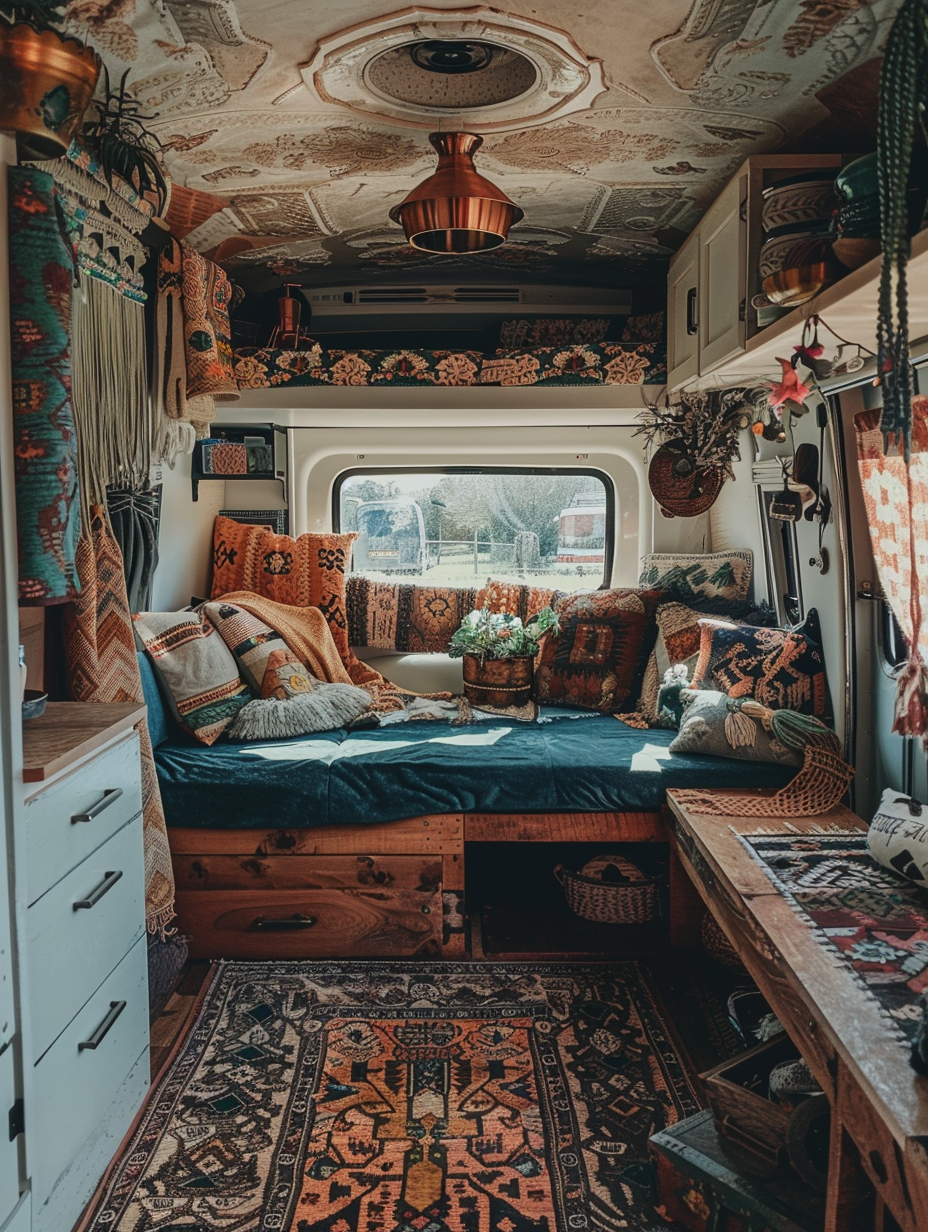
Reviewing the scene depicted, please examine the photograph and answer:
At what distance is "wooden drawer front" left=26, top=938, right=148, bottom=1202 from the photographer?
1.90 m

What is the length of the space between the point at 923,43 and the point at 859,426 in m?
1.71

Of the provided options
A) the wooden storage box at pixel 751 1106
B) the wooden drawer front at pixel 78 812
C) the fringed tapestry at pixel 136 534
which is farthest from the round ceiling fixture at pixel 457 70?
the wooden storage box at pixel 751 1106

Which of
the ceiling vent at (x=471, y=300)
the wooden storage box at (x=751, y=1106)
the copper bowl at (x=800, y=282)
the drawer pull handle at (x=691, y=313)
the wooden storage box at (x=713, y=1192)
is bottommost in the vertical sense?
the wooden storage box at (x=713, y=1192)

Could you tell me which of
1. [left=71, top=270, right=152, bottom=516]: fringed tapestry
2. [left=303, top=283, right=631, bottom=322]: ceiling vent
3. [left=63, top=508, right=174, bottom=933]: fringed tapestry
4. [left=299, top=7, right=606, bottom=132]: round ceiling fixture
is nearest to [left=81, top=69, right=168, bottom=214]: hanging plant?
[left=71, top=270, right=152, bottom=516]: fringed tapestry

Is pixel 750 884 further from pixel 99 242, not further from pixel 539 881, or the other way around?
pixel 99 242

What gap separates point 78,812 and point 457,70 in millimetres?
1981

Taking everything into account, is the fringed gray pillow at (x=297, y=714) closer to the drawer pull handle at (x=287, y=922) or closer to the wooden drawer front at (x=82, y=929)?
the drawer pull handle at (x=287, y=922)

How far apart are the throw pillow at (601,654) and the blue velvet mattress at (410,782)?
703 mm

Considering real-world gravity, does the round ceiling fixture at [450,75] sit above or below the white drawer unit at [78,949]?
above

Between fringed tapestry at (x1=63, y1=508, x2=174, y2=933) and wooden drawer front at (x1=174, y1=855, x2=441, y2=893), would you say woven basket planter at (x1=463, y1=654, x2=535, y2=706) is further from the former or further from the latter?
fringed tapestry at (x1=63, y1=508, x2=174, y2=933)

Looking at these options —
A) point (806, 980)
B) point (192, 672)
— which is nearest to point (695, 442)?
point (192, 672)

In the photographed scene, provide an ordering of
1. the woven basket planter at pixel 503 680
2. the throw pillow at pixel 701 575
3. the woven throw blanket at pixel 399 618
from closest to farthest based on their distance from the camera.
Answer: the woven basket planter at pixel 503 680
the throw pillow at pixel 701 575
the woven throw blanket at pixel 399 618

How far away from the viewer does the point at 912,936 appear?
2096 millimetres

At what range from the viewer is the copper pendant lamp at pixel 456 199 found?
2.79 m
